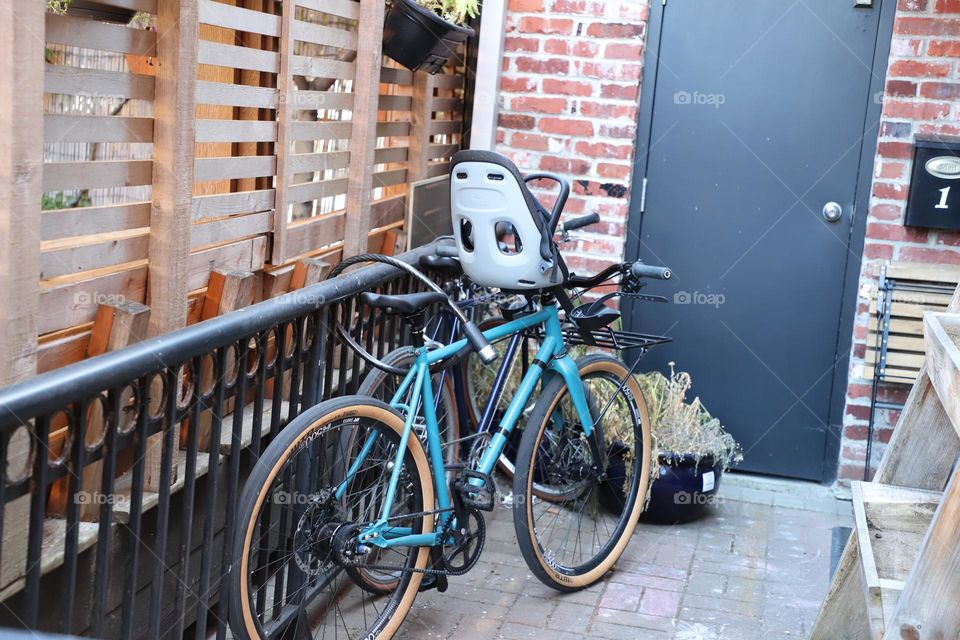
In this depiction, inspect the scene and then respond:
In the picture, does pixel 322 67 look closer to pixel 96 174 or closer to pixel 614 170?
pixel 96 174

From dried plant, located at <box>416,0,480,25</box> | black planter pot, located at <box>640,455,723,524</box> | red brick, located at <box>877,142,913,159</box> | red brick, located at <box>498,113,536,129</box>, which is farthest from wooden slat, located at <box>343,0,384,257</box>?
red brick, located at <box>877,142,913,159</box>

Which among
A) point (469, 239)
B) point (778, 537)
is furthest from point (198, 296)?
point (778, 537)

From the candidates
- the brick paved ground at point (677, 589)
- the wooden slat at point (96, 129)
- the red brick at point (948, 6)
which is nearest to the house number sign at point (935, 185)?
the red brick at point (948, 6)

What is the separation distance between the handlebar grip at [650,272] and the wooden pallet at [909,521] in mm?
885

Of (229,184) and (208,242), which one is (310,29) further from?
(208,242)

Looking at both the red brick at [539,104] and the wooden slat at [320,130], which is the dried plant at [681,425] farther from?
the wooden slat at [320,130]

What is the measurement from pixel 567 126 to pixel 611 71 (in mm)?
303

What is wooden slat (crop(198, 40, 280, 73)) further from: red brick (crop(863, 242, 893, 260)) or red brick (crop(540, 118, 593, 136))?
red brick (crop(863, 242, 893, 260))

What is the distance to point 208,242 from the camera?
9.34ft

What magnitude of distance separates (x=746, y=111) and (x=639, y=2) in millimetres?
666

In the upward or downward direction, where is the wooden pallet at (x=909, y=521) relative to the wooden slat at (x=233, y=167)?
downward

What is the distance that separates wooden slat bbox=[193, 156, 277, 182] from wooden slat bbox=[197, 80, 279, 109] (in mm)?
151

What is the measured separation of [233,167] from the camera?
116 inches

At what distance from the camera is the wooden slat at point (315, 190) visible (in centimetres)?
332
